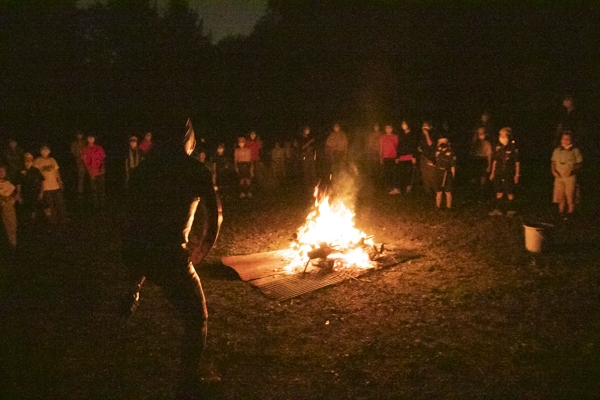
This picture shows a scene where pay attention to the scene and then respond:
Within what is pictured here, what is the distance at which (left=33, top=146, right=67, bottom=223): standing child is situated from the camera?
1297 cm

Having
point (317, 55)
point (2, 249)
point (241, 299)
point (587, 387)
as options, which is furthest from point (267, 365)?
point (317, 55)

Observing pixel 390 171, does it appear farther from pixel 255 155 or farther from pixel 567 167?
pixel 567 167

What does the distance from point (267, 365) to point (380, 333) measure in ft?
4.97

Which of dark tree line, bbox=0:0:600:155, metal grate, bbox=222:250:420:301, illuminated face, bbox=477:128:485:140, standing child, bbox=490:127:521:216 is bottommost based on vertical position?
metal grate, bbox=222:250:420:301

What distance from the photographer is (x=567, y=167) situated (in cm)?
1186

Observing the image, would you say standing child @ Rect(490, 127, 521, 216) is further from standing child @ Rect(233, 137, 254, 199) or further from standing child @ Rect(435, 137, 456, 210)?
standing child @ Rect(233, 137, 254, 199)

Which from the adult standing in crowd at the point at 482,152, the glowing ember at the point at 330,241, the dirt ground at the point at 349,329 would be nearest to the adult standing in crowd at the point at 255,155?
the adult standing in crowd at the point at 482,152

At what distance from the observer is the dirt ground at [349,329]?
5.85 meters

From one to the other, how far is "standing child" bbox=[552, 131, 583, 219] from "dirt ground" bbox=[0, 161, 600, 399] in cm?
122

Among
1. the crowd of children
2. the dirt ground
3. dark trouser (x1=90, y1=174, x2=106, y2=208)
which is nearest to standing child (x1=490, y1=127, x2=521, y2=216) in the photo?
the crowd of children

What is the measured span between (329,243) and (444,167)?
4.46 meters

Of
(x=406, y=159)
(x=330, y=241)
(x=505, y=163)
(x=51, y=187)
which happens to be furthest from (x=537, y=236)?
(x=51, y=187)

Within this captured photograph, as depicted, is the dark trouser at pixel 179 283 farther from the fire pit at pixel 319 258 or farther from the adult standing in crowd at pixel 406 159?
the adult standing in crowd at pixel 406 159

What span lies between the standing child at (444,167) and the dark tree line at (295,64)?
388 inches
